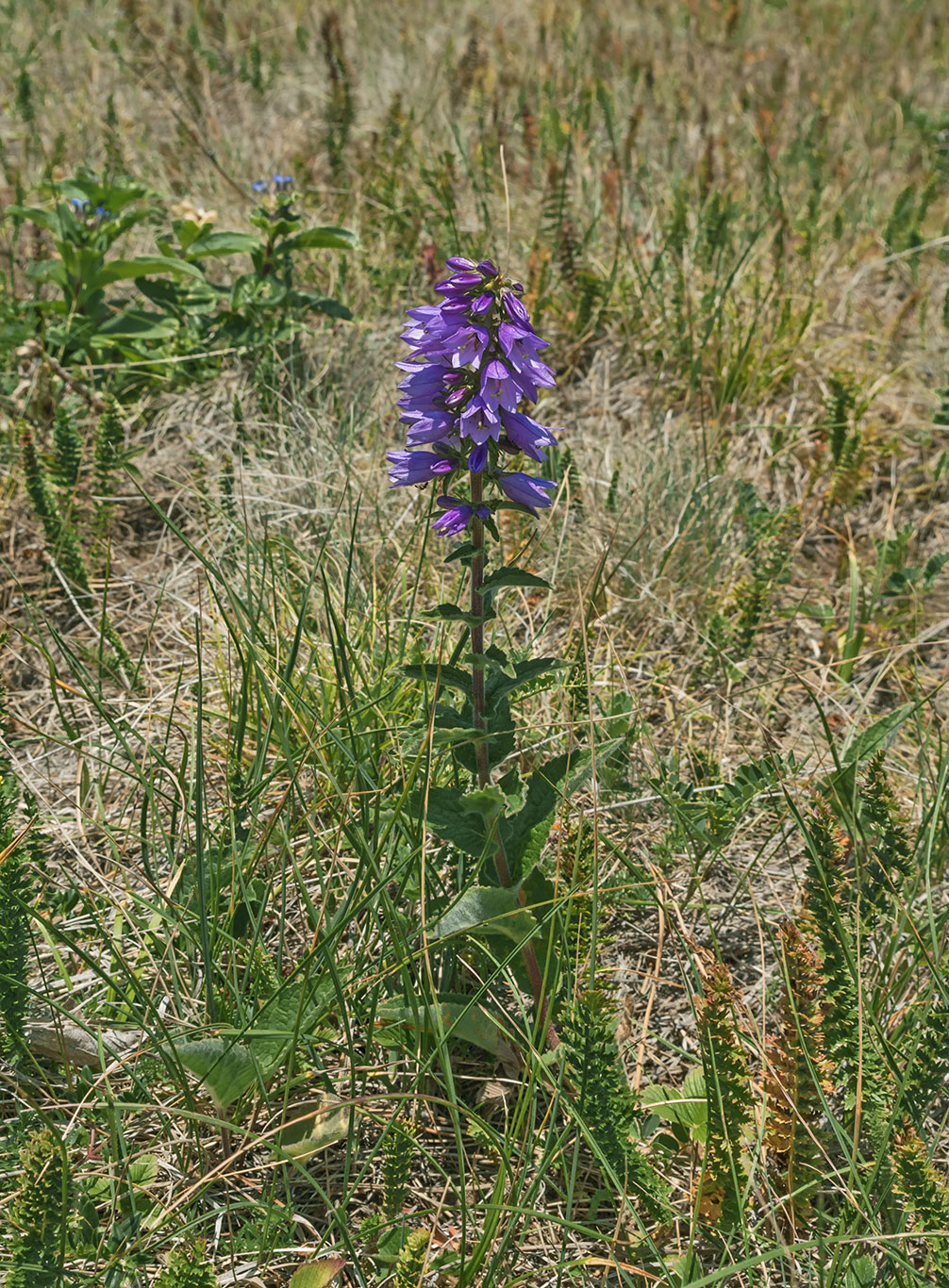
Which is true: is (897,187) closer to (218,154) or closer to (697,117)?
(697,117)

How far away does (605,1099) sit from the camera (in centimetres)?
163

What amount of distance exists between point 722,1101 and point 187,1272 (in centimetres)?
81

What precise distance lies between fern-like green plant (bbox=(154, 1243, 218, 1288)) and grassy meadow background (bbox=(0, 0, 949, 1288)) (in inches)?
0.5

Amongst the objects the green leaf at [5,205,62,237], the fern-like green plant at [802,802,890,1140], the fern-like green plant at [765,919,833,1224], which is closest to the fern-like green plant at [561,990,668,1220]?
the fern-like green plant at [765,919,833,1224]

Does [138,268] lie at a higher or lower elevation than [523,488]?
higher

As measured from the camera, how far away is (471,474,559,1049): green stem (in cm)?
162

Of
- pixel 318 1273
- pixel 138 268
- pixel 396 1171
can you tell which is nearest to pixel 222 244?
pixel 138 268

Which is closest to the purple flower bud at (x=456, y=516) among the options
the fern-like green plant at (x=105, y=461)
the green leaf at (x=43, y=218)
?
the fern-like green plant at (x=105, y=461)

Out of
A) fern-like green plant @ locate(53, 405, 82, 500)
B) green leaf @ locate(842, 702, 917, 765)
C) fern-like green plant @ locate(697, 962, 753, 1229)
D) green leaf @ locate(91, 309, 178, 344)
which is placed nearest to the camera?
fern-like green plant @ locate(697, 962, 753, 1229)

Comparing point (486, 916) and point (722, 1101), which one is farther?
point (486, 916)

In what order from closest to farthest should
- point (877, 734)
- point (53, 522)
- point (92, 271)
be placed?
point (877, 734) → point (53, 522) → point (92, 271)

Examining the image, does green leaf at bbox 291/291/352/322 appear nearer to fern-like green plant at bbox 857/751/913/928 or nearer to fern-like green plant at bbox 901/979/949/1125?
fern-like green plant at bbox 857/751/913/928

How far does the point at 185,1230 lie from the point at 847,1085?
110 centimetres

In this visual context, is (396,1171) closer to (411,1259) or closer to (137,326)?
(411,1259)
